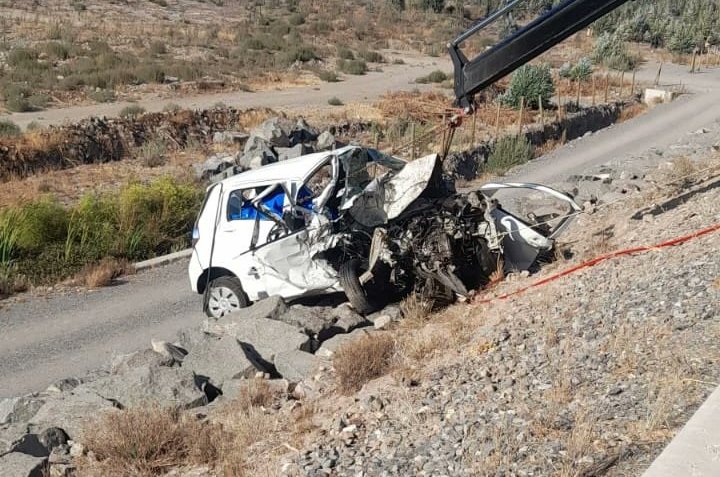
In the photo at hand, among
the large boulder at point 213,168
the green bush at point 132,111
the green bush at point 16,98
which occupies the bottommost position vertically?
the green bush at point 132,111

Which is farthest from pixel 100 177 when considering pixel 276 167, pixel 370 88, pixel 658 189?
pixel 370 88

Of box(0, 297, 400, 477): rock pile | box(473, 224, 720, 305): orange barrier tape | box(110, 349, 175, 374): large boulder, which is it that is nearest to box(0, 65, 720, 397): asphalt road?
box(0, 297, 400, 477): rock pile

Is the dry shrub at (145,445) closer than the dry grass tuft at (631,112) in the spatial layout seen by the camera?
Yes

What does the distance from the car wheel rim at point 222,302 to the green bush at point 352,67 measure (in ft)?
106

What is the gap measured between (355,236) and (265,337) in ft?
6.23

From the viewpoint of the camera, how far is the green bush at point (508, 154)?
2094 cm

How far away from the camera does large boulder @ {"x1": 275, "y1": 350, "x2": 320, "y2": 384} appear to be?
Answer: 344 inches

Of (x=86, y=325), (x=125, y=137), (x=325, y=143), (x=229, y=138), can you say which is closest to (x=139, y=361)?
(x=86, y=325)

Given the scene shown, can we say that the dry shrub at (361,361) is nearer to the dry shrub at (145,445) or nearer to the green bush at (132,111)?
the dry shrub at (145,445)

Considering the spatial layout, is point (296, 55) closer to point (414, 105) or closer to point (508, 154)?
point (414, 105)

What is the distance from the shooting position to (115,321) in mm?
11984

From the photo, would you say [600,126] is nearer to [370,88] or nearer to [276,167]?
[370,88]

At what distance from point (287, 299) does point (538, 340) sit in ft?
14.0

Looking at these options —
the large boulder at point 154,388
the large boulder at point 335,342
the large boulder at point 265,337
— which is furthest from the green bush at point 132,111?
the large boulder at point 154,388
